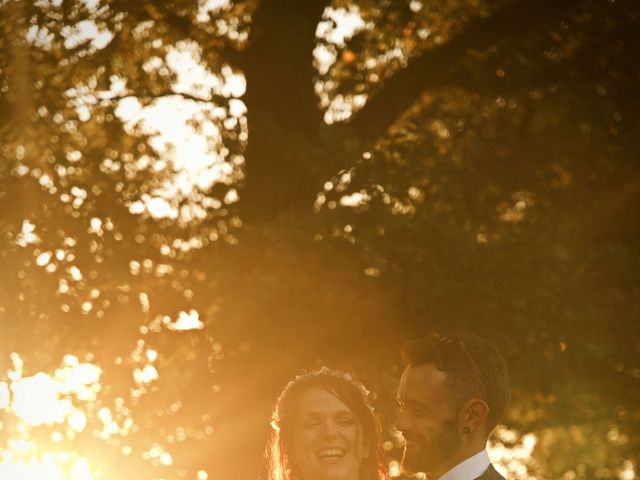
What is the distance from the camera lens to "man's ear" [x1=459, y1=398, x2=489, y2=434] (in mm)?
6820

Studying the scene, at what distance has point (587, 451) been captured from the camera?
20.9 m

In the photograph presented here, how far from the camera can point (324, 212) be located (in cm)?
1462

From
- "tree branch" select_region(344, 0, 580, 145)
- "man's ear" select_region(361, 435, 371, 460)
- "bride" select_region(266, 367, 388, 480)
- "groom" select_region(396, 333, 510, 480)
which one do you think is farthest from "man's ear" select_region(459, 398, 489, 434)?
"tree branch" select_region(344, 0, 580, 145)

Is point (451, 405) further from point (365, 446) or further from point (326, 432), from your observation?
point (365, 446)

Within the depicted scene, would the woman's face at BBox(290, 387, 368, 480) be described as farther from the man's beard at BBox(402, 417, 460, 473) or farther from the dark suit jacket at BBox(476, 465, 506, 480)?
the dark suit jacket at BBox(476, 465, 506, 480)

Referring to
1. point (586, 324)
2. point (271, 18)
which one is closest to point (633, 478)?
point (586, 324)

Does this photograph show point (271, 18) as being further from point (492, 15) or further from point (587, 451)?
point (587, 451)

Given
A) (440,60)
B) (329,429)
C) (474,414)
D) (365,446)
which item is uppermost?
(440,60)

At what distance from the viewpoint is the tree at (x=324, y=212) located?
48.3 feet

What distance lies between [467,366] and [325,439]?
9.59ft

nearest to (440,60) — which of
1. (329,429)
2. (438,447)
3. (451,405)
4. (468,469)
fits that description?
(329,429)

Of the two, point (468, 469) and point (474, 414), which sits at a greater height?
point (474, 414)

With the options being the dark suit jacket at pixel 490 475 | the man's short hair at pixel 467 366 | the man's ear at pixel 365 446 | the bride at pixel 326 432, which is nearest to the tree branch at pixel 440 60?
the bride at pixel 326 432

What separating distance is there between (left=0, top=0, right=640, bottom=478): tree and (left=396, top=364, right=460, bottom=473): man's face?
733 centimetres
